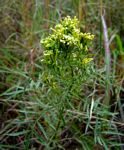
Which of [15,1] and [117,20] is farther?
[117,20]

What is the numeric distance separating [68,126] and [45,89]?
0.74ft

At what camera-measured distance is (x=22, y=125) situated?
6.60 feet

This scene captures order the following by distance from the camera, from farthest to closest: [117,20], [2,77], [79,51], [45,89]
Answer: [117,20] < [2,77] < [45,89] < [79,51]

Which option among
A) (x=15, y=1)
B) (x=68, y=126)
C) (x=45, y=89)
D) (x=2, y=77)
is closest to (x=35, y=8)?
(x=15, y=1)

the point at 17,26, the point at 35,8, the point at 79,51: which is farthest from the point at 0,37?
the point at 79,51

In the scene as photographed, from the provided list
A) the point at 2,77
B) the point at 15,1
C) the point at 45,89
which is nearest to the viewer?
the point at 45,89

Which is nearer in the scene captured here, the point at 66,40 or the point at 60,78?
the point at 66,40

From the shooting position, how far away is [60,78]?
1.54m

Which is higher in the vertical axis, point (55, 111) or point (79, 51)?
point (79, 51)

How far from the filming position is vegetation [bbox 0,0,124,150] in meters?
1.49

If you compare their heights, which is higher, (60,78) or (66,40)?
(66,40)

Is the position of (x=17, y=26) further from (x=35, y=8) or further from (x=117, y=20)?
(x=117, y=20)

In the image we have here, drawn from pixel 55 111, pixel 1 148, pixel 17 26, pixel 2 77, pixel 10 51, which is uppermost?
pixel 17 26

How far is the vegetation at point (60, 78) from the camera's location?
4.90 ft
